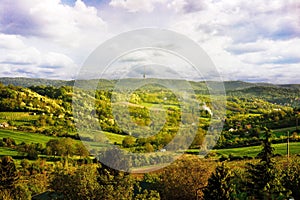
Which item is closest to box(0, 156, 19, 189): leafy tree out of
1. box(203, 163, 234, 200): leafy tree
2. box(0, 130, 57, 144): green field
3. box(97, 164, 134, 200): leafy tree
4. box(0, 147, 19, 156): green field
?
box(97, 164, 134, 200): leafy tree

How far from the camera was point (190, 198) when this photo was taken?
20.1 metres

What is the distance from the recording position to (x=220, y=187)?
1677 cm

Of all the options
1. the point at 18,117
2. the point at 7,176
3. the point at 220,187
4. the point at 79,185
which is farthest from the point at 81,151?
the point at 220,187

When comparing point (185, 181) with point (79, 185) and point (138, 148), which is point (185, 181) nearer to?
point (79, 185)

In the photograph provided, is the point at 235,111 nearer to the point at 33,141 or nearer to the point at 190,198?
the point at 33,141

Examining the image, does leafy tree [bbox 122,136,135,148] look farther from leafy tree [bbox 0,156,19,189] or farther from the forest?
leafy tree [bbox 0,156,19,189]

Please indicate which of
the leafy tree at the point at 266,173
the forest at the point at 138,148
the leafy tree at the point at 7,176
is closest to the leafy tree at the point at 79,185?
the forest at the point at 138,148

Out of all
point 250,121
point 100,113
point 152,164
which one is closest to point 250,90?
point 250,121

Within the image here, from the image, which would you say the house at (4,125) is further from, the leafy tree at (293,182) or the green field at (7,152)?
the leafy tree at (293,182)

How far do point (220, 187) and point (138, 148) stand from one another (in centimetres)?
2518

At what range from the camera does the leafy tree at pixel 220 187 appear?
55.0ft

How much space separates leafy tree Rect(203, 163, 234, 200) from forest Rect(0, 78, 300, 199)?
0.05 meters

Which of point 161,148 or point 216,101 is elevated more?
point 216,101

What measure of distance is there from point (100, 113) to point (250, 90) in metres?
81.7
